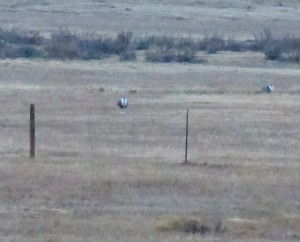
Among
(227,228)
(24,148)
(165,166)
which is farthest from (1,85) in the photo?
(227,228)

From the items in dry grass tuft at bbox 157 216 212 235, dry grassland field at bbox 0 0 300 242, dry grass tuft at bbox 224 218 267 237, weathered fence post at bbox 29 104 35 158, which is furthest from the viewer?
weathered fence post at bbox 29 104 35 158

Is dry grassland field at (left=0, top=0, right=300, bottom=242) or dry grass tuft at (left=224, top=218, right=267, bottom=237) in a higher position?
dry grass tuft at (left=224, top=218, right=267, bottom=237)

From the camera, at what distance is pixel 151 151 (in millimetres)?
24531

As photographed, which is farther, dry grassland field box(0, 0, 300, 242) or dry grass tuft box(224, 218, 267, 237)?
dry grassland field box(0, 0, 300, 242)

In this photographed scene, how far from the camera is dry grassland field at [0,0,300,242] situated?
603 inches

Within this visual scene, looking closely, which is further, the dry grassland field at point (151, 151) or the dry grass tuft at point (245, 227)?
the dry grassland field at point (151, 151)

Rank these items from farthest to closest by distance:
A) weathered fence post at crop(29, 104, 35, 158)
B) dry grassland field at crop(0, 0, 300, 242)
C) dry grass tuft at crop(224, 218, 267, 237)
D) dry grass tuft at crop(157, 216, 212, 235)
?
weathered fence post at crop(29, 104, 35, 158) < dry grassland field at crop(0, 0, 300, 242) < dry grass tuft at crop(157, 216, 212, 235) < dry grass tuft at crop(224, 218, 267, 237)

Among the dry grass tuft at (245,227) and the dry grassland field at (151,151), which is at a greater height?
the dry grass tuft at (245,227)

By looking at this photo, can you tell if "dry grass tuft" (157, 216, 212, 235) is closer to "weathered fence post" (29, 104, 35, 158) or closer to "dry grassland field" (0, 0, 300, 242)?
"dry grassland field" (0, 0, 300, 242)

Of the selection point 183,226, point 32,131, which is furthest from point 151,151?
point 183,226

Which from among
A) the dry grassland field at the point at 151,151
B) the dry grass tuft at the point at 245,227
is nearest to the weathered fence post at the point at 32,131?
the dry grassland field at the point at 151,151

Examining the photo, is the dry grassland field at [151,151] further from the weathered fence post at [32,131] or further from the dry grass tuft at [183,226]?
the weathered fence post at [32,131]

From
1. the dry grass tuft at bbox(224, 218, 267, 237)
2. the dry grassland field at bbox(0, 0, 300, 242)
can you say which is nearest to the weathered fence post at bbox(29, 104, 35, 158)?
the dry grassland field at bbox(0, 0, 300, 242)

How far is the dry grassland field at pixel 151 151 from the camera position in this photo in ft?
50.3
